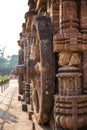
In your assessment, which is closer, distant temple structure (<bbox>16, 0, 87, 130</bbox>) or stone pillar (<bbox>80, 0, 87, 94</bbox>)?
distant temple structure (<bbox>16, 0, 87, 130</bbox>)

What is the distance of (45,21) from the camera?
4.04m

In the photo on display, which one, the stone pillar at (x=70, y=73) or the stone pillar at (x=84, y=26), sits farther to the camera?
the stone pillar at (x=84, y=26)

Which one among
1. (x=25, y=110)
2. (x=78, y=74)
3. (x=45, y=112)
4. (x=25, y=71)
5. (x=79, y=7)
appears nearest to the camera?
(x=78, y=74)

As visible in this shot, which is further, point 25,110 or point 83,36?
point 25,110

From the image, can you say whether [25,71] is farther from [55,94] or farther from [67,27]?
[67,27]

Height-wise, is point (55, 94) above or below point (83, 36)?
below

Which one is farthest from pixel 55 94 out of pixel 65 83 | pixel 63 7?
pixel 63 7

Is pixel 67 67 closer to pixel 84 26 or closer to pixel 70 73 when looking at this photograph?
pixel 70 73

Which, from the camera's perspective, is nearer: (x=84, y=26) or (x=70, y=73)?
(x=70, y=73)

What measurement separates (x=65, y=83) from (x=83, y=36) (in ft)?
1.97

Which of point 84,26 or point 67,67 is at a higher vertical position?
point 84,26

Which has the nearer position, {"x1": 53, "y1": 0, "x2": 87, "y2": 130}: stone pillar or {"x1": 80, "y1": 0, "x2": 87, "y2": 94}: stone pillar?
{"x1": 53, "y1": 0, "x2": 87, "y2": 130}: stone pillar

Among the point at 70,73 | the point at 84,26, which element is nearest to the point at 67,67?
the point at 70,73

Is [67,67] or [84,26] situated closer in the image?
[67,67]
